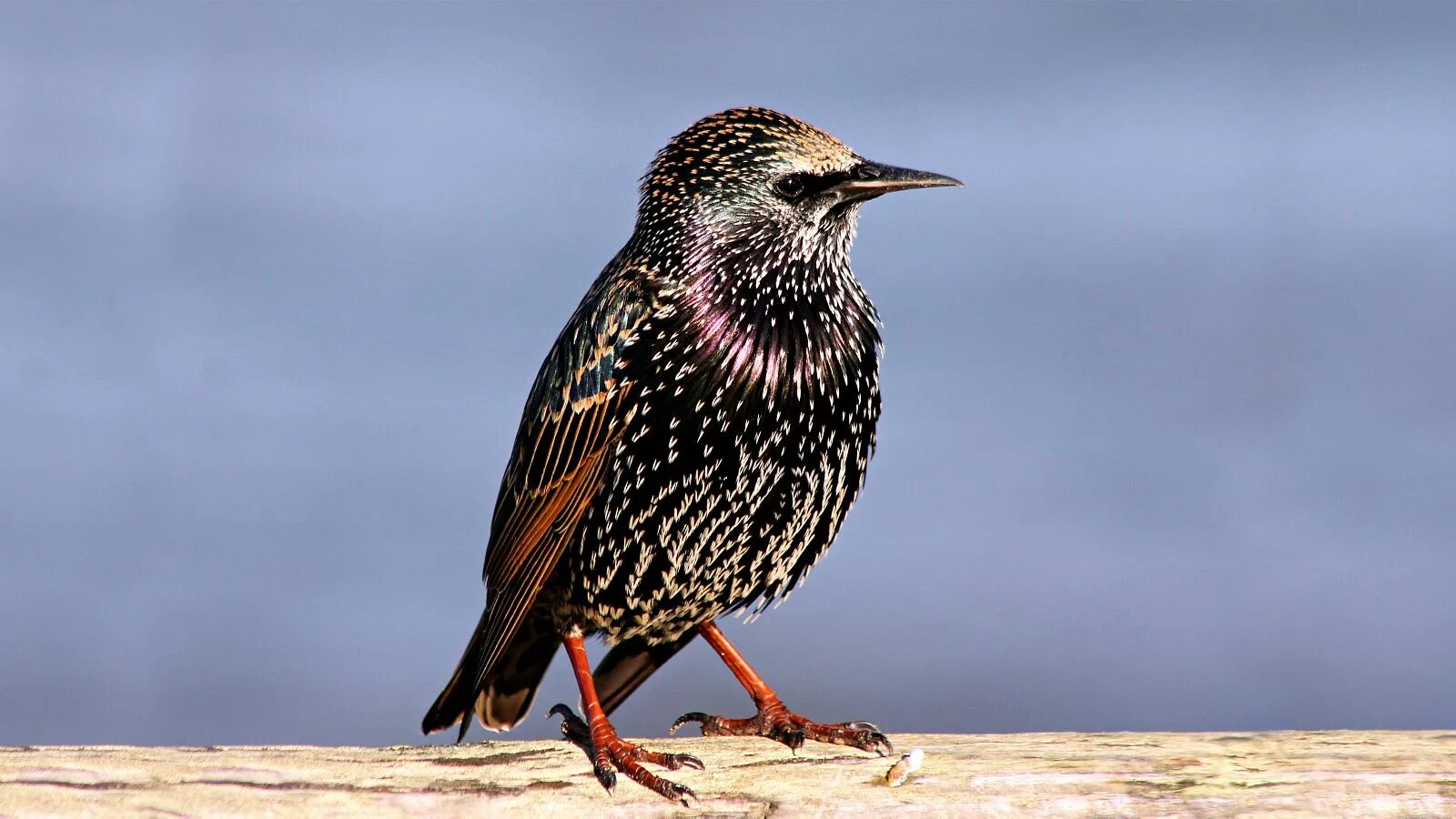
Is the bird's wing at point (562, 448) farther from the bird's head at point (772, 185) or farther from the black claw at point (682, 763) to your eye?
the black claw at point (682, 763)

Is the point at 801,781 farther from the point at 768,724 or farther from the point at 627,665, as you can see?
the point at 627,665

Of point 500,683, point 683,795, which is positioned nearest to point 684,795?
point 683,795

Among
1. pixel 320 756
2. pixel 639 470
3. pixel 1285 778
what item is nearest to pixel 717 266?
pixel 639 470

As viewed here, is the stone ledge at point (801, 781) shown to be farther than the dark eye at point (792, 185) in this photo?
No

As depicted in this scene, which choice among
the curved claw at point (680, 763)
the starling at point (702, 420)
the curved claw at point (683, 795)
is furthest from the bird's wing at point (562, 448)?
the curved claw at point (683, 795)

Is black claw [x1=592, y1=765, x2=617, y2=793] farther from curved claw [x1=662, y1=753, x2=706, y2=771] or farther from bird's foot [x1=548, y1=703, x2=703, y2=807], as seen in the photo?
curved claw [x1=662, y1=753, x2=706, y2=771]

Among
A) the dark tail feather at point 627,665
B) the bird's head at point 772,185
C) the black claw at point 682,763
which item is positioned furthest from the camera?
the dark tail feather at point 627,665

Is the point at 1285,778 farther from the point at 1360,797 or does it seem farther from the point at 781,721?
the point at 781,721

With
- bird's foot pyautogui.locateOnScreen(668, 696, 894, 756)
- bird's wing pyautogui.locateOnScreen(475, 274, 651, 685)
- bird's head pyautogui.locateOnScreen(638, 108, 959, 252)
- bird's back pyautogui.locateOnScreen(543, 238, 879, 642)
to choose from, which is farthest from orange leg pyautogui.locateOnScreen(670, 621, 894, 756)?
bird's head pyautogui.locateOnScreen(638, 108, 959, 252)
